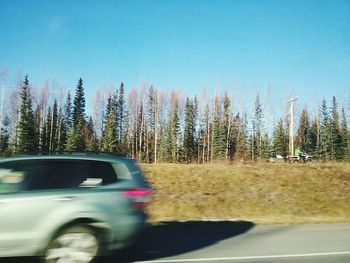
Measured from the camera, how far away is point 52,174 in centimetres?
733

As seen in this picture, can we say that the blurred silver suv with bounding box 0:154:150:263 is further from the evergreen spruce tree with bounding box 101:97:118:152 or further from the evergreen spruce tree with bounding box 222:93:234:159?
the evergreen spruce tree with bounding box 222:93:234:159

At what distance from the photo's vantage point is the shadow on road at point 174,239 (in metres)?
8.27

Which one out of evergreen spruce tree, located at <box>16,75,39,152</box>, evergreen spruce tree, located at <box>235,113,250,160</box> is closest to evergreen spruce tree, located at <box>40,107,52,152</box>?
evergreen spruce tree, located at <box>16,75,39,152</box>

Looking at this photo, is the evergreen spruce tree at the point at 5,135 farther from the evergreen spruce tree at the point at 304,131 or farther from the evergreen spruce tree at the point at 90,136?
the evergreen spruce tree at the point at 304,131

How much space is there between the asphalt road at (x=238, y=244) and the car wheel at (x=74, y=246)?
0.83m

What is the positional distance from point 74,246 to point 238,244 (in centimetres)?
412

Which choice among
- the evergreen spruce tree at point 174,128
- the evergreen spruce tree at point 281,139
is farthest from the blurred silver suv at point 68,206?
the evergreen spruce tree at point 281,139

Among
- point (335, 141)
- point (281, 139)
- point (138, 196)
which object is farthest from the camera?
point (335, 141)

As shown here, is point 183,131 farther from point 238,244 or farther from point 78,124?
point 238,244

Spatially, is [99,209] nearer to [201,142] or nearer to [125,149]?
[125,149]

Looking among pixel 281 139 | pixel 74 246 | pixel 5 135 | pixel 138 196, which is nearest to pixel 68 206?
pixel 74 246

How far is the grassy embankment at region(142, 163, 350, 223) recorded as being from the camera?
58.4 feet

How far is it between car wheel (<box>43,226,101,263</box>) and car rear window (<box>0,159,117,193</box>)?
740 millimetres

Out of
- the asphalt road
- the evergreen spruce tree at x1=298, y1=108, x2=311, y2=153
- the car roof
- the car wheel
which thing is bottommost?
the asphalt road
